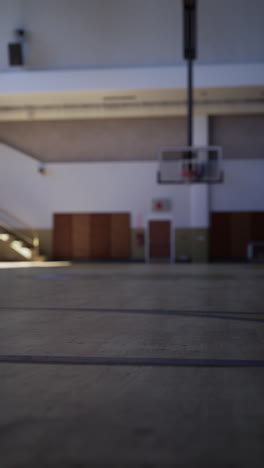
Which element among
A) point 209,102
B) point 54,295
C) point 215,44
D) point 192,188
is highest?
point 215,44

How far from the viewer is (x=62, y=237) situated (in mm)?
22984

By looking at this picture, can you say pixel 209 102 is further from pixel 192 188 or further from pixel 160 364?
pixel 160 364

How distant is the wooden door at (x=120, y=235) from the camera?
74.1 feet

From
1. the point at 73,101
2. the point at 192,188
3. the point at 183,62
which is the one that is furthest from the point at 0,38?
the point at 192,188

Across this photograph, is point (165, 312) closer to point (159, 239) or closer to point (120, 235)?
point (159, 239)

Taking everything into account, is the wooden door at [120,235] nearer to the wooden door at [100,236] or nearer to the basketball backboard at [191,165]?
the wooden door at [100,236]

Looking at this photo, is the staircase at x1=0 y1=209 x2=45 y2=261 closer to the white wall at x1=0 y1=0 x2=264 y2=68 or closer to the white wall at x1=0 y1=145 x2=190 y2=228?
the white wall at x1=0 y1=145 x2=190 y2=228

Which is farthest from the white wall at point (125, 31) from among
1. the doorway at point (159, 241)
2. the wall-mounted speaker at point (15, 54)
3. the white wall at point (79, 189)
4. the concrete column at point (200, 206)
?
the doorway at point (159, 241)

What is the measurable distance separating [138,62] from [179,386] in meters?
18.2

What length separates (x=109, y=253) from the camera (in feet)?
75.3

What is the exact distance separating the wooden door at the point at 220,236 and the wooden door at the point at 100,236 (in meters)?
5.15

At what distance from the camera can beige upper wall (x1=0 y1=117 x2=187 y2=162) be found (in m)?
22.4

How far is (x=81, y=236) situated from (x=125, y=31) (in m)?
9.93

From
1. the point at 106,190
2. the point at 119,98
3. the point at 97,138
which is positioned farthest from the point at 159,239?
the point at 119,98
